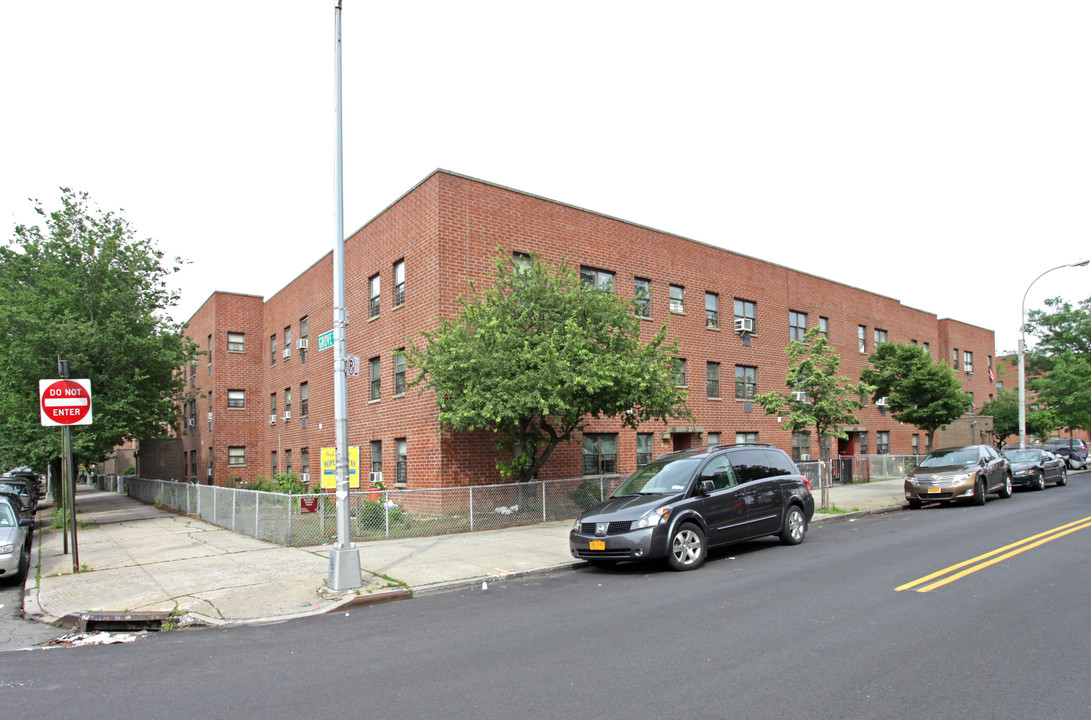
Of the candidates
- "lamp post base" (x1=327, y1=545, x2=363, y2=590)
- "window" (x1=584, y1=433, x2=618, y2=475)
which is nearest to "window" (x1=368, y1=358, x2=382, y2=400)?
"window" (x1=584, y1=433, x2=618, y2=475)

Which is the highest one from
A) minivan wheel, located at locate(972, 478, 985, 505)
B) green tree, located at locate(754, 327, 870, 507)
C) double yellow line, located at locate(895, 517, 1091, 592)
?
green tree, located at locate(754, 327, 870, 507)

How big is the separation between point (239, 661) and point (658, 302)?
19182mm

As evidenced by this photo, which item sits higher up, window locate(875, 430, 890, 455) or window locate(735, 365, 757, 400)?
window locate(735, 365, 757, 400)

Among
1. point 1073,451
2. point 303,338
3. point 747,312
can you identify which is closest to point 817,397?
point 747,312

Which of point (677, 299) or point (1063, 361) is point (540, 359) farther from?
point (1063, 361)

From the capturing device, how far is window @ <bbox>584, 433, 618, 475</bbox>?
20.9 m

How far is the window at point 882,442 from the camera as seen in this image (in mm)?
33125

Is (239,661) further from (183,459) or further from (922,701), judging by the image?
(183,459)

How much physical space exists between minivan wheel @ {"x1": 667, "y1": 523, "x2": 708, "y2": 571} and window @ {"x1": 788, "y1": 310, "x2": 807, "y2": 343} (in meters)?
20.7

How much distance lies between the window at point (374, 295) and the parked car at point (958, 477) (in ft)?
53.3

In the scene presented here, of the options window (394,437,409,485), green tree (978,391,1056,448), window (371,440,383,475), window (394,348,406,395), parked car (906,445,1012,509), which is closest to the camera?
parked car (906,445,1012,509)

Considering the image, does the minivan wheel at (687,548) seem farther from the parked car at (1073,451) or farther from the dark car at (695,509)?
the parked car at (1073,451)

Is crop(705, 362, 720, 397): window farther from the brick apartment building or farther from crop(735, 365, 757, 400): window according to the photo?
crop(735, 365, 757, 400): window

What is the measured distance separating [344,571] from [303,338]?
66.6 feet
